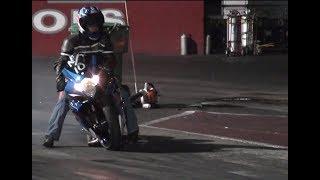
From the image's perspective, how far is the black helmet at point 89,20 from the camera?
7.66m

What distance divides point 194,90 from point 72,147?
6.66 m

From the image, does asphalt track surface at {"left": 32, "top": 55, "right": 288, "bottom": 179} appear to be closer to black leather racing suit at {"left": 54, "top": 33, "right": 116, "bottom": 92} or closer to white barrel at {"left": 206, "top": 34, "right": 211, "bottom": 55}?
black leather racing suit at {"left": 54, "top": 33, "right": 116, "bottom": 92}

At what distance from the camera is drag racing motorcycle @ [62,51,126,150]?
7.48 m

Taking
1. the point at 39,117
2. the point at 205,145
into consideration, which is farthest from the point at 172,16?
the point at 205,145

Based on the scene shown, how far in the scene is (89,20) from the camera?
302 inches

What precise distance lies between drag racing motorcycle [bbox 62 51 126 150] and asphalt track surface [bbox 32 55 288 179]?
0.23 m

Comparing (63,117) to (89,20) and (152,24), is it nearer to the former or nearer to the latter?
(89,20)

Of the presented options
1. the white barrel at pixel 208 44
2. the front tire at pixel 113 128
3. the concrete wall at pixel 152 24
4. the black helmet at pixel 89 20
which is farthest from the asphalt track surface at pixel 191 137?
the concrete wall at pixel 152 24

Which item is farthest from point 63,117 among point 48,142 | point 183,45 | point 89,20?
point 183,45

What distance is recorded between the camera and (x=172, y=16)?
87.3 feet

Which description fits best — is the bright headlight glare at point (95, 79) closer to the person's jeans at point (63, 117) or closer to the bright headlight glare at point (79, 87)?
the bright headlight glare at point (79, 87)
